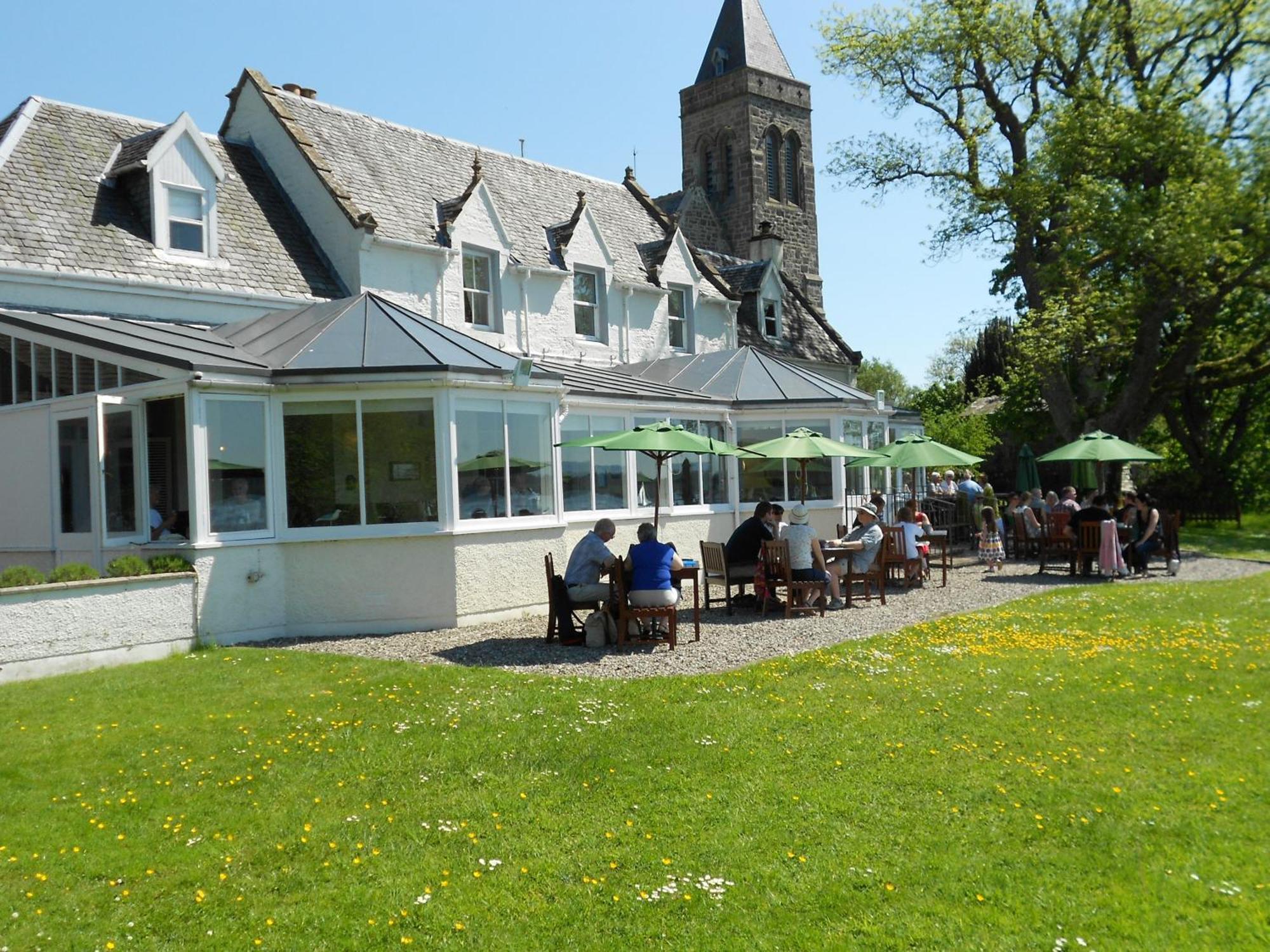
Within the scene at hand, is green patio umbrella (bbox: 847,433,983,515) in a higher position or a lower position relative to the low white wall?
higher

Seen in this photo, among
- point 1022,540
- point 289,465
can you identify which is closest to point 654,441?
point 289,465

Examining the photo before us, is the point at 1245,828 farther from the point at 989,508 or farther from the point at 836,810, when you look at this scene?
the point at 989,508

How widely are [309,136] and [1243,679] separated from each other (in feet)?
63.8

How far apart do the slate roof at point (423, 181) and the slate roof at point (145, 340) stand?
17.8 feet

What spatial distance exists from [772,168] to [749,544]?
4102cm

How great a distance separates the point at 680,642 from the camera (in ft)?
44.5

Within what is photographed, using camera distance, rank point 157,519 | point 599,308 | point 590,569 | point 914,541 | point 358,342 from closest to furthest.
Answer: point 590,569 < point 157,519 < point 358,342 < point 914,541 < point 599,308

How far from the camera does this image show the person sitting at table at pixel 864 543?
16562mm

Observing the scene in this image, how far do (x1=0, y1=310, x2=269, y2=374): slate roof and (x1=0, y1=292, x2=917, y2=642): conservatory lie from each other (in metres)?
0.05

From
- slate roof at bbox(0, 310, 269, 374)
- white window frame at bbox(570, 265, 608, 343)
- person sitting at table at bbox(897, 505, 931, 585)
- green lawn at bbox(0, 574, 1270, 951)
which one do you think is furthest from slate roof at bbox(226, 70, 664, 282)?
green lawn at bbox(0, 574, 1270, 951)

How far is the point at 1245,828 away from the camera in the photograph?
6645mm

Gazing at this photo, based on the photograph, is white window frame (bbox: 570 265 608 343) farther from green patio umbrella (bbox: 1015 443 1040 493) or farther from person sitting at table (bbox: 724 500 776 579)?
green patio umbrella (bbox: 1015 443 1040 493)

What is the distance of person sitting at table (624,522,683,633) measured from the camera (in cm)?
1282

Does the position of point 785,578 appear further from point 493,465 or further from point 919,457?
point 919,457
